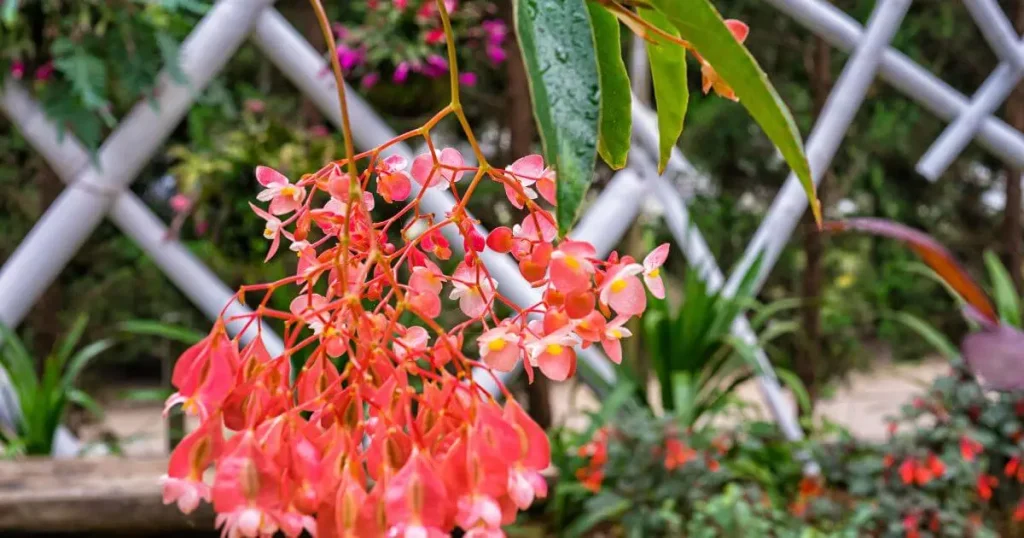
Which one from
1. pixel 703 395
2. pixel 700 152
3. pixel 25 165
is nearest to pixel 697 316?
pixel 703 395

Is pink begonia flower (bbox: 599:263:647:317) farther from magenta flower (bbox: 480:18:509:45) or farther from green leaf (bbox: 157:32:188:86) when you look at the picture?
magenta flower (bbox: 480:18:509:45)

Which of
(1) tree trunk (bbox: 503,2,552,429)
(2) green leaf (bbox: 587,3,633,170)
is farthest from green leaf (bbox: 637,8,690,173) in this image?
(1) tree trunk (bbox: 503,2,552,429)

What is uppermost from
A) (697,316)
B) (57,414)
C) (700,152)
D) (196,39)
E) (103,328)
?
(196,39)

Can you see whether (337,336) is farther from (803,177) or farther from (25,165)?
(25,165)

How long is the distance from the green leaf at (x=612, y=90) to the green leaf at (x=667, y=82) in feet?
0.04

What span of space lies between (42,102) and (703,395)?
52.0 inches

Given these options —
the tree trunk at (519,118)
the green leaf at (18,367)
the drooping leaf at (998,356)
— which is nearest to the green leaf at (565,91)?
the drooping leaf at (998,356)

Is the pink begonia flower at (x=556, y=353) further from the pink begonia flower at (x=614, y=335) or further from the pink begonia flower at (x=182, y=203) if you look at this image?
the pink begonia flower at (x=182, y=203)

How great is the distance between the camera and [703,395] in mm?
1635

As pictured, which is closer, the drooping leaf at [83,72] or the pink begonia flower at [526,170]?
the pink begonia flower at [526,170]

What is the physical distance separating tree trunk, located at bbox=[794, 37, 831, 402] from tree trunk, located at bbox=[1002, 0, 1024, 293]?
1.89ft

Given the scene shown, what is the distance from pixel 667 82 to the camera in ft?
0.98

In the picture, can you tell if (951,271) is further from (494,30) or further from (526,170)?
(494,30)

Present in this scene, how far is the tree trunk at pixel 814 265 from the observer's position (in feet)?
7.89
